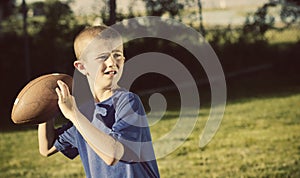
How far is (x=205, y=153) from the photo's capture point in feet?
20.2

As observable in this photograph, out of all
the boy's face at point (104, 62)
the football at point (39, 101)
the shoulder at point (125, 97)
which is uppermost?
the boy's face at point (104, 62)

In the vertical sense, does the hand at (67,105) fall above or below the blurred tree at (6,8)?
above

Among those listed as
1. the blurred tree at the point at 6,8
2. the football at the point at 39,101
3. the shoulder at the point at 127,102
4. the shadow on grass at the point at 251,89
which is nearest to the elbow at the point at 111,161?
the shoulder at the point at 127,102

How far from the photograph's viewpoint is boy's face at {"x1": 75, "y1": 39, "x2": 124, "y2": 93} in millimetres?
2709

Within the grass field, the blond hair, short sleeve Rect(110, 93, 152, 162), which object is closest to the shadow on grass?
the grass field

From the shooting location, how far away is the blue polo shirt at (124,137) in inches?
101

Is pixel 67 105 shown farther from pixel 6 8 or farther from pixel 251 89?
pixel 251 89

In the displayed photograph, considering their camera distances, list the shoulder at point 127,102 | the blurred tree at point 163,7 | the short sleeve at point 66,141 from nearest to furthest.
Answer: the shoulder at point 127,102, the short sleeve at point 66,141, the blurred tree at point 163,7

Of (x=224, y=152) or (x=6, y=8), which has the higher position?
(x=6, y=8)

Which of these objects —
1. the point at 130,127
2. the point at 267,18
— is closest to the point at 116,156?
the point at 130,127

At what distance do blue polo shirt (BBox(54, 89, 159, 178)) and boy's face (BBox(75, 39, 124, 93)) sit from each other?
0.07 m

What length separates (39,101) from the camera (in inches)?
127

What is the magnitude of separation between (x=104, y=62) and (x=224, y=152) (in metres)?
3.63

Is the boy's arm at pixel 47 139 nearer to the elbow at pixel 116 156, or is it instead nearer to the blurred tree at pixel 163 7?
the elbow at pixel 116 156
